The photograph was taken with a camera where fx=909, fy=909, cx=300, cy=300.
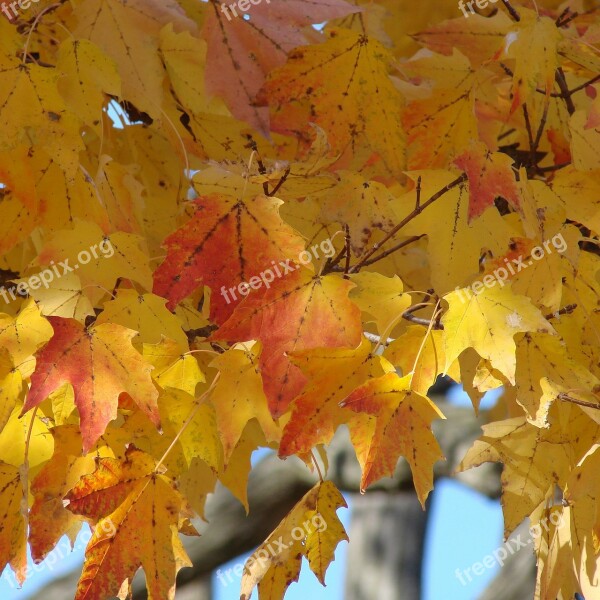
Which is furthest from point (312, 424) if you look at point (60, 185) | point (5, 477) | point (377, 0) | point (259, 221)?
point (377, 0)

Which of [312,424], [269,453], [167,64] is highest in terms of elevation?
[167,64]

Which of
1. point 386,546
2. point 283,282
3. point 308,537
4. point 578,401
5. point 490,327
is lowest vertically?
point 386,546

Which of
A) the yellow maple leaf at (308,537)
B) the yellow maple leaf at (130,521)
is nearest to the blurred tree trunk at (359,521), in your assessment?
the yellow maple leaf at (308,537)

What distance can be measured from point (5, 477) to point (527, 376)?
0.62 metres

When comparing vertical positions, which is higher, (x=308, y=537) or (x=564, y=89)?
(x=564, y=89)

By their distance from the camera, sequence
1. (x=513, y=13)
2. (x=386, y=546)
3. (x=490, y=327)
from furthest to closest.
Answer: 1. (x=386, y=546)
2. (x=513, y=13)
3. (x=490, y=327)

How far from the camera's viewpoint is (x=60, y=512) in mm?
1070

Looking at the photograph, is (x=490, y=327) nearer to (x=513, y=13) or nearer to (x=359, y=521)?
(x=513, y=13)

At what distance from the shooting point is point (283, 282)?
1.00m

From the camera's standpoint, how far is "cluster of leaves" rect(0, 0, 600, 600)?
0.99m

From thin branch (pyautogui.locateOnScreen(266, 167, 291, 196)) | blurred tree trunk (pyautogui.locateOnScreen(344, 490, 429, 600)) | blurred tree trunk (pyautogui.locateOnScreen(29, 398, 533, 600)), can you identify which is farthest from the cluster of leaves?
blurred tree trunk (pyautogui.locateOnScreen(344, 490, 429, 600))

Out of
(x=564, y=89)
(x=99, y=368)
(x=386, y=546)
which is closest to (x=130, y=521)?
(x=99, y=368)

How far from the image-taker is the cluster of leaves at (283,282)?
0.99 metres

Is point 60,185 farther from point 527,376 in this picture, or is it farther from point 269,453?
point 269,453
